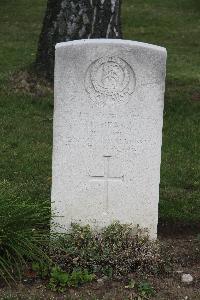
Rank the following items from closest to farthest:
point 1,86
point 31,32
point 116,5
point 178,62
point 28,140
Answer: point 28,140 → point 116,5 → point 1,86 → point 178,62 → point 31,32

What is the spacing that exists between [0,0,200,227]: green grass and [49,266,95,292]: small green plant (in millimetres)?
754

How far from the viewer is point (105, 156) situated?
5.29 m

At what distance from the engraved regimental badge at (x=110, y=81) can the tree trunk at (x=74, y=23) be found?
4.98 metres

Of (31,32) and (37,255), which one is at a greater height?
(31,32)

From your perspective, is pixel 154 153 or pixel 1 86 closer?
pixel 154 153

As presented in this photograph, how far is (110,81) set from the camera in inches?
204

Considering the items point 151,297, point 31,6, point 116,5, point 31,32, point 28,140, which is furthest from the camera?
point 31,6

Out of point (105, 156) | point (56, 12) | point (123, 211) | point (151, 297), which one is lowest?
point (151, 297)

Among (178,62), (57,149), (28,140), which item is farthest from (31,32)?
(57,149)

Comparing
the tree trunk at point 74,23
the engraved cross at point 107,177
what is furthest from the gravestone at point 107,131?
the tree trunk at point 74,23

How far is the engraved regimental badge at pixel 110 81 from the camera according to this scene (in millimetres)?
5137

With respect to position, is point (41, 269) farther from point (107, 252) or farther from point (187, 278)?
point (187, 278)

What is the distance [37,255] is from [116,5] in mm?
5686

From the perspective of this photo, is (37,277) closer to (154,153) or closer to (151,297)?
(151,297)
